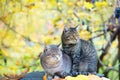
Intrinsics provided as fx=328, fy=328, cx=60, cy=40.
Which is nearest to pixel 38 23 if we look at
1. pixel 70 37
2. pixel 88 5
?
pixel 88 5

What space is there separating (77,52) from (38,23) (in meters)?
1.07

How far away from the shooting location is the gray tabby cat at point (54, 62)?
1678 millimetres

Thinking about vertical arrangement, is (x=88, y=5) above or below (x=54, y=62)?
above

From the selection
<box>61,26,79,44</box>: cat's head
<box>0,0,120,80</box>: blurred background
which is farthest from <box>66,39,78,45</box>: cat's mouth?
<box>0,0,120,80</box>: blurred background

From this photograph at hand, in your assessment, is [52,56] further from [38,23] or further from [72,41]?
[38,23]

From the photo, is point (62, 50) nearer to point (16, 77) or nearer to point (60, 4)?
point (16, 77)

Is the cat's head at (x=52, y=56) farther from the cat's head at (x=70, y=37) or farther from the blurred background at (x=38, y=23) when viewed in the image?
the blurred background at (x=38, y=23)

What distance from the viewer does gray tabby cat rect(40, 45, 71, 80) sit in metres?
1.68

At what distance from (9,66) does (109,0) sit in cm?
100

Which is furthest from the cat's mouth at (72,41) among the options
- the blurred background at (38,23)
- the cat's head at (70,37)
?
the blurred background at (38,23)

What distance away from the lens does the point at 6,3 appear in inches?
106

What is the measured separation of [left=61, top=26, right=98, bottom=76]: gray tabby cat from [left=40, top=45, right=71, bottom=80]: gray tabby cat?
0.12ft

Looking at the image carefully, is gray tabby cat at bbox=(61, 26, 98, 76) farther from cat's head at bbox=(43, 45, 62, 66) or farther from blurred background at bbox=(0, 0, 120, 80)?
blurred background at bbox=(0, 0, 120, 80)

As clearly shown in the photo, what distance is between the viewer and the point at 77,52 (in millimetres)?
1759
